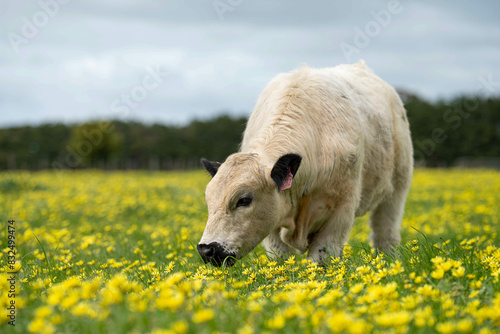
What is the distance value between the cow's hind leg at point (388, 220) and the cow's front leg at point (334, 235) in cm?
210

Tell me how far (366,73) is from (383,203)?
1868 mm

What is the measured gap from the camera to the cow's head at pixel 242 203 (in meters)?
3.84

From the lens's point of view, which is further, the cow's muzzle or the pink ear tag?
the pink ear tag

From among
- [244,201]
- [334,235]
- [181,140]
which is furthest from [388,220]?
[181,140]

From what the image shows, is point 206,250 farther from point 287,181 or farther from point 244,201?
point 287,181

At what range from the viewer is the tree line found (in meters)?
34.5

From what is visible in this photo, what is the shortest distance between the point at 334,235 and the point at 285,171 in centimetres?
99

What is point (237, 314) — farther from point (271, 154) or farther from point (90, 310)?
point (271, 154)

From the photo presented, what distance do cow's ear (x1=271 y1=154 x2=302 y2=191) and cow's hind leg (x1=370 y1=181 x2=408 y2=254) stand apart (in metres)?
2.91

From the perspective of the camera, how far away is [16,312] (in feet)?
7.74

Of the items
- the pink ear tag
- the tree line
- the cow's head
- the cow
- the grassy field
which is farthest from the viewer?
the tree line

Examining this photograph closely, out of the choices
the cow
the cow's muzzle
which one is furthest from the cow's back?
the cow's muzzle

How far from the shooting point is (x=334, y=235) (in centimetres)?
467

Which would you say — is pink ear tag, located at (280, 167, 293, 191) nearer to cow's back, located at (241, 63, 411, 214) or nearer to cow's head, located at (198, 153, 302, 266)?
cow's head, located at (198, 153, 302, 266)
